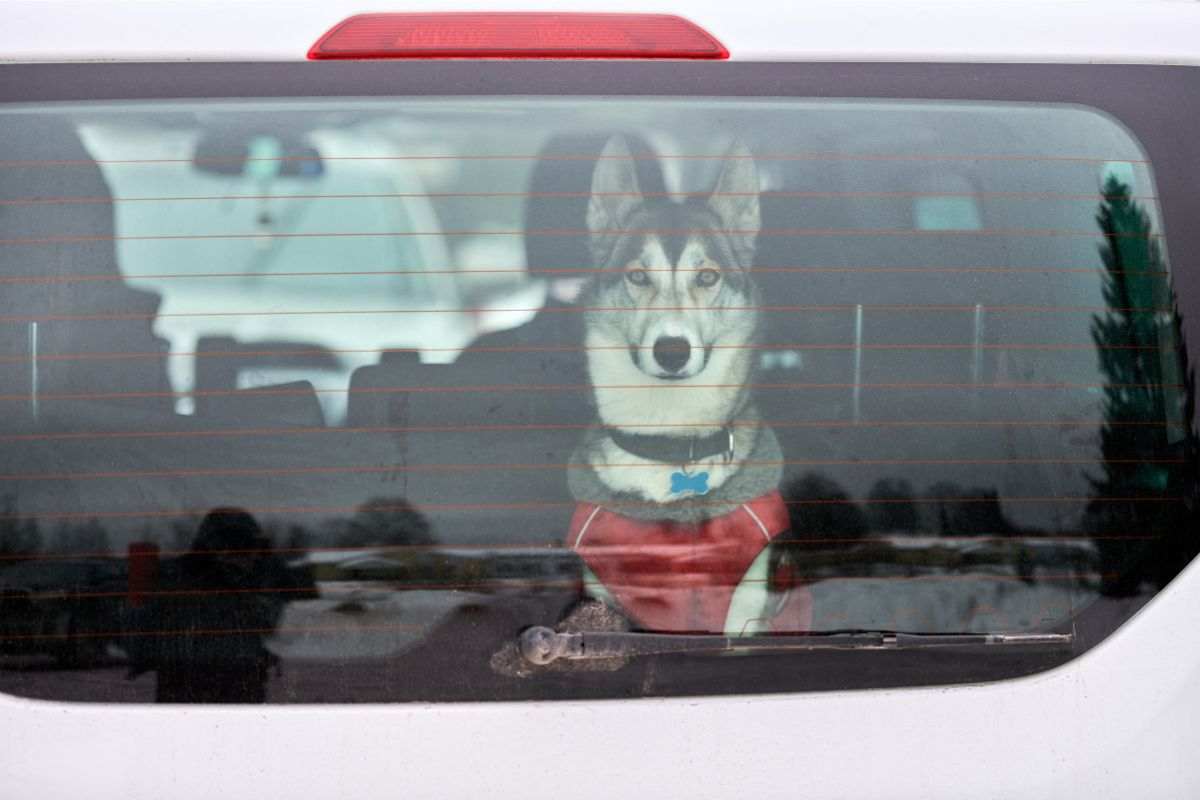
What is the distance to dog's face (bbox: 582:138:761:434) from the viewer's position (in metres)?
1.81

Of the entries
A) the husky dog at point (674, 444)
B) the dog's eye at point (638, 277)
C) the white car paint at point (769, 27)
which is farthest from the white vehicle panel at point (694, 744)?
the white car paint at point (769, 27)

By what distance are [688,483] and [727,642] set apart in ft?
0.76

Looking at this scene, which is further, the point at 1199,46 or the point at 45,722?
the point at 1199,46

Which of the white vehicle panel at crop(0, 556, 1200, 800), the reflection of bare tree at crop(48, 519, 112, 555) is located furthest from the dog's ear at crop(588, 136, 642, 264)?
the reflection of bare tree at crop(48, 519, 112, 555)

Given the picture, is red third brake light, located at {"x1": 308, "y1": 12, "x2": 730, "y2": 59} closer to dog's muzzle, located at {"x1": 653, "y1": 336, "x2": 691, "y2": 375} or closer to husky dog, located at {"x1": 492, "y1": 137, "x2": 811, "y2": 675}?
husky dog, located at {"x1": 492, "y1": 137, "x2": 811, "y2": 675}

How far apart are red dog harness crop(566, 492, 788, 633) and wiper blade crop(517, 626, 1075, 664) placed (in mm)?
21

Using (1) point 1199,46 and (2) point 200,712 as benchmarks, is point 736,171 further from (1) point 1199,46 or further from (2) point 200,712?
(2) point 200,712

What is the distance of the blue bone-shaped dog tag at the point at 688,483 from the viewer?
1.81 meters

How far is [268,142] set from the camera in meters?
1.83

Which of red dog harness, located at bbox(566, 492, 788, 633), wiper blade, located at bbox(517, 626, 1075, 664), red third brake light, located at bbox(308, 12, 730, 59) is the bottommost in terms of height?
wiper blade, located at bbox(517, 626, 1075, 664)

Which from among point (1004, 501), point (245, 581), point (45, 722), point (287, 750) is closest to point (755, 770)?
point (1004, 501)

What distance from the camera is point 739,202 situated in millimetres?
1850

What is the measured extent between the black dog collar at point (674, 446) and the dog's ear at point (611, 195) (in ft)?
0.85

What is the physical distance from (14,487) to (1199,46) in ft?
6.17
